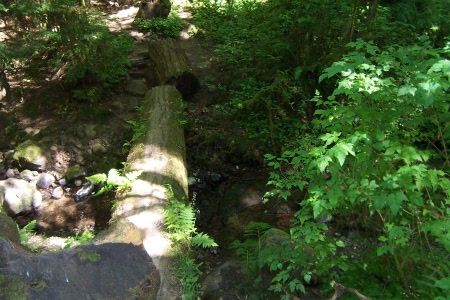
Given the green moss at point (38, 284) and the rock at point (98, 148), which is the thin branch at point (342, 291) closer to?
the green moss at point (38, 284)

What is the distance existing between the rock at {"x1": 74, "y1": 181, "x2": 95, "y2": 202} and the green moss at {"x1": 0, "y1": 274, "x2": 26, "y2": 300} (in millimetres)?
4538

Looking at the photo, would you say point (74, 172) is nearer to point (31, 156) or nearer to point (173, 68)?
point (31, 156)

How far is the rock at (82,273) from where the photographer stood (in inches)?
95.3

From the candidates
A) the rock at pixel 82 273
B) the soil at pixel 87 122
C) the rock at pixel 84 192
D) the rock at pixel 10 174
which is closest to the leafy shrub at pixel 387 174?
the rock at pixel 82 273

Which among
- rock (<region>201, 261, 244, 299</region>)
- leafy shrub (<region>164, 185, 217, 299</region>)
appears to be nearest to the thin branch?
rock (<region>201, 261, 244, 299</region>)

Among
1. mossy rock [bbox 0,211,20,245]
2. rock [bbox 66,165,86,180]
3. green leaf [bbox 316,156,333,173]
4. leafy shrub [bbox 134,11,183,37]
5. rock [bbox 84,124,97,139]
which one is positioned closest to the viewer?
green leaf [bbox 316,156,333,173]

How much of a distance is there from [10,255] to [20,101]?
6.58 meters

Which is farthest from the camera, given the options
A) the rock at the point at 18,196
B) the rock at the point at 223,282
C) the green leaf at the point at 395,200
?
the rock at the point at 18,196

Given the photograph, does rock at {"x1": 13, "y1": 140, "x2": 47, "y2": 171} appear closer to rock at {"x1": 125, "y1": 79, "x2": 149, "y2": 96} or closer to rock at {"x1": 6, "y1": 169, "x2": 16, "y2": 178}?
rock at {"x1": 6, "y1": 169, "x2": 16, "y2": 178}

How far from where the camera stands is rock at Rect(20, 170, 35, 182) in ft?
22.9

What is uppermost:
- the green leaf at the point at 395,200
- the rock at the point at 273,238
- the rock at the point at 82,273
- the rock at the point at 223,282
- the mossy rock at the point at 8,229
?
the green leaf at the point at 395,200

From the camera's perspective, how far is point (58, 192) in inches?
269

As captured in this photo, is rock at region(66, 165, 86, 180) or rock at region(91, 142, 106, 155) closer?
rock at region(66, 165, 86, 180)

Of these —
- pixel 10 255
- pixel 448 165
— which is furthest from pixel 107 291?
pixel 448 165
